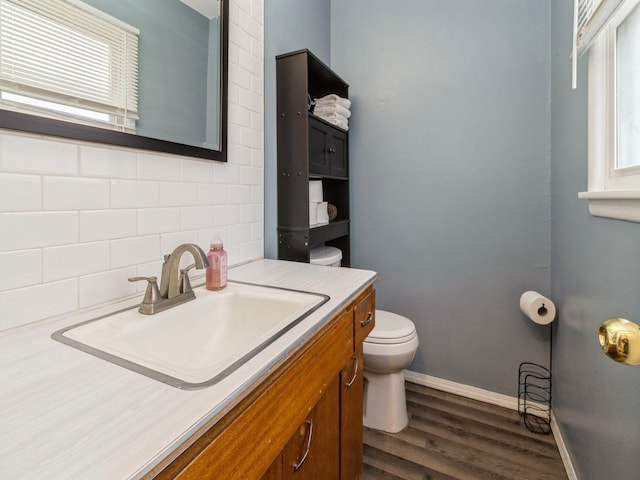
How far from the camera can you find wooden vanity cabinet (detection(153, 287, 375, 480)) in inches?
18.0

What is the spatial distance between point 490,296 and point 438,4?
1675 mm

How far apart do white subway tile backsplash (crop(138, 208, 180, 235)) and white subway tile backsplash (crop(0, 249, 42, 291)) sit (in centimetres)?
27

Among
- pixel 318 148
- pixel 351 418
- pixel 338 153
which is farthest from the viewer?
pixel 338 153

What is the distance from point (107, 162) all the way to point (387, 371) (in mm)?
1425

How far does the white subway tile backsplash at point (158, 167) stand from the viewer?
0.98m

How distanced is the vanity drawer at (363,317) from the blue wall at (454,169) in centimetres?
84

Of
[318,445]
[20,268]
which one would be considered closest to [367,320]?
[318,445]

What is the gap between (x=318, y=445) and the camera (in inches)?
33.2

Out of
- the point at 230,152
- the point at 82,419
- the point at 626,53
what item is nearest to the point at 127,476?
the point at 82,419

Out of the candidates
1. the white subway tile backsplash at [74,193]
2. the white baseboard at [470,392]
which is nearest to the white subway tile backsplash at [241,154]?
the white subway tile backsplash at [74,193]

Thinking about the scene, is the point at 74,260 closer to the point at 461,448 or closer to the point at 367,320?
the point at 367,320

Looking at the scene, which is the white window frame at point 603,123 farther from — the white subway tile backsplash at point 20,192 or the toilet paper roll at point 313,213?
the white subway tile backsplash at point 20,192

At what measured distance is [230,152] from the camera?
134 centimetres

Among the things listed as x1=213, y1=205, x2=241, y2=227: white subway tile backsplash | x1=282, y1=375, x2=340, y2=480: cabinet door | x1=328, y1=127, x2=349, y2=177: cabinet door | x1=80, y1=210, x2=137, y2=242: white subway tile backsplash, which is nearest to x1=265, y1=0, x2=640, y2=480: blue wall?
x1=328, y1=127, x2=349, y2=177: cabinet door
